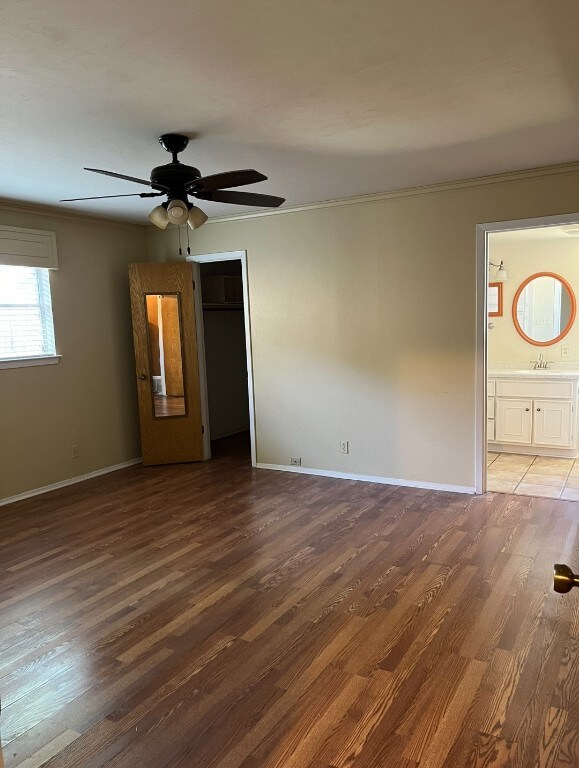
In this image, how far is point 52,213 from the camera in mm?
5109

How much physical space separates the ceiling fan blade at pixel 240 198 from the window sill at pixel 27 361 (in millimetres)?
2574

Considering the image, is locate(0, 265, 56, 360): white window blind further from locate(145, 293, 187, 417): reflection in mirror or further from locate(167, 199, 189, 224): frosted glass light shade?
locate(167, 199, 189, 224): frosted glass light shade

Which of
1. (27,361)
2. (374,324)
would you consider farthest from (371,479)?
(27,361)

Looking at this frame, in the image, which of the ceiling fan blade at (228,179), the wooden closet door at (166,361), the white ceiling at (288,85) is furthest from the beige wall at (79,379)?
the ceiling fan blade at (228,179)

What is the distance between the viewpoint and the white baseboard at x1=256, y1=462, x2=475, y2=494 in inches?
188

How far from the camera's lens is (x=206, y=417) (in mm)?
6066

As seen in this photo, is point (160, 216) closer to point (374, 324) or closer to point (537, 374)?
point (374, 324)

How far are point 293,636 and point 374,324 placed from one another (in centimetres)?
298

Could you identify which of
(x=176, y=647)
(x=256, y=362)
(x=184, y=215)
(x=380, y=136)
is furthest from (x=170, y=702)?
(x=256, y=362)

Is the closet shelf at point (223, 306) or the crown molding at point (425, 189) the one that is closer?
the crown molding at point (425, 189)

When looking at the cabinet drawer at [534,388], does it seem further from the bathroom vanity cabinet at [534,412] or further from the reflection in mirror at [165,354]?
the reflection in mirror at [165,354]

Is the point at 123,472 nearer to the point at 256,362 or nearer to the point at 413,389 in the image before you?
the point at 256,362

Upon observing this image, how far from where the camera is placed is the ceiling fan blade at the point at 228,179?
9.55ft

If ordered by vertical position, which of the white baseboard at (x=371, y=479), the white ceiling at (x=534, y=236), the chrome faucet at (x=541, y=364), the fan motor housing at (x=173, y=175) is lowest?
the white baseboard at (x=371, y=479)
